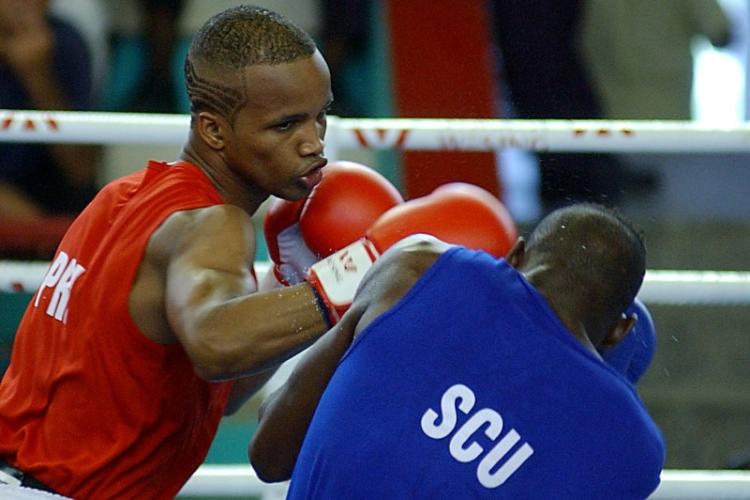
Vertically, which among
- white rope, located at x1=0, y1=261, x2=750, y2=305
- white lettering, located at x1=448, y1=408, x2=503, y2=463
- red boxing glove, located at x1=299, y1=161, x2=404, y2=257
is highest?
red boxing glove, located at x1=299, y1=161, x2=404, y2=257

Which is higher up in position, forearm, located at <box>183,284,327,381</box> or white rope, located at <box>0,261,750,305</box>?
forearm, located at <box>183,284,327,381</box>

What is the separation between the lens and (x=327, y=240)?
2135mm

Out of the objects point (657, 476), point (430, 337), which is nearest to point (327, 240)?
point (430, 337)

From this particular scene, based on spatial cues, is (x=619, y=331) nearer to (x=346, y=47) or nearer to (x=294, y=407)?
(x=294, y=407)

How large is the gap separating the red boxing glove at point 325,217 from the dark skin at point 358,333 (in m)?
0.28

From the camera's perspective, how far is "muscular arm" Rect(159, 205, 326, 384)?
175cm

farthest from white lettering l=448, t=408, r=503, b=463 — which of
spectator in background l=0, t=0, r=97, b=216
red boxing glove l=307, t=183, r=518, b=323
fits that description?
spectator in background l=0, t=0, r=97, b=216

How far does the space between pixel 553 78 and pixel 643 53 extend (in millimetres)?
248

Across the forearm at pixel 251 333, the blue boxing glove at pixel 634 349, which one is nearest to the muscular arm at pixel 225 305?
the forearm at pixel 251 333

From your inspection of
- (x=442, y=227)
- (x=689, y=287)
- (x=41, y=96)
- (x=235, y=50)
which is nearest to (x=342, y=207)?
(x=442, y=227)

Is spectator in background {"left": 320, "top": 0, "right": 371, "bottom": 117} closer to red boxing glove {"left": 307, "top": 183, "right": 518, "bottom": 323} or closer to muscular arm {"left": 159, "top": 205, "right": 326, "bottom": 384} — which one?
red boxing glove {"left": 307, "top": 183, "right": 518, "bottom": 323}

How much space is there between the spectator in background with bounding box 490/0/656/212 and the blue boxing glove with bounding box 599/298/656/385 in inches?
70.9

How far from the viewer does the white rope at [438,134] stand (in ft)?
8.33

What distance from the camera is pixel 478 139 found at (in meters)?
2.55
